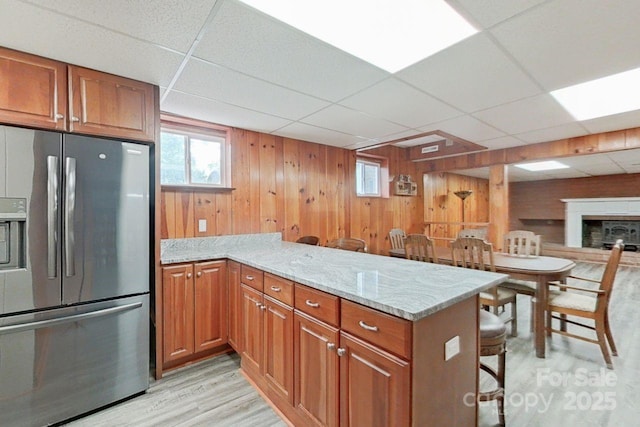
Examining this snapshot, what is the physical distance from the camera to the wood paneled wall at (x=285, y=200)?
2.97m

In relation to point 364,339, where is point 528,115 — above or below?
above

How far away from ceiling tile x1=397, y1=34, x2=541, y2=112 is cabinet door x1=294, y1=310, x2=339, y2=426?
5.86ft

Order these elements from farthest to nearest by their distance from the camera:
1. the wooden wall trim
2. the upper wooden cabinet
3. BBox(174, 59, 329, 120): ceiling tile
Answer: the wooden wall trim → BBox(174, 59, 329, 120): ceiling tile → the upper wooden cabinet

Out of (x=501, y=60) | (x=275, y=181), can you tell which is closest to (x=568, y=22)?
(x=501, y=60)

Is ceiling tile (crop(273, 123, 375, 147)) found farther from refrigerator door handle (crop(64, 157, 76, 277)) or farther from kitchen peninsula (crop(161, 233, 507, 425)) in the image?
refrigerator door handle (crop(64, 157, 76, 277))

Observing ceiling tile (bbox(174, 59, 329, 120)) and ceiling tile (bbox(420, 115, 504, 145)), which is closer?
ceiling tile (bbox(174, 59, 329, 120))

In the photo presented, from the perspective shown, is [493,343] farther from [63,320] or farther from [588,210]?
[588,210]

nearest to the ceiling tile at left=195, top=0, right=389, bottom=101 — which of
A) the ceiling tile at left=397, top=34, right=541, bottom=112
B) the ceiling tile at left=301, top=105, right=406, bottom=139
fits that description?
the ceiling tile at left=397, top=34, right=541, bottom=112

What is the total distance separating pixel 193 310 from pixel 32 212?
1.27m

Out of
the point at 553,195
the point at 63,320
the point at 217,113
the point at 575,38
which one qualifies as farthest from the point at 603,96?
the point at 553,195

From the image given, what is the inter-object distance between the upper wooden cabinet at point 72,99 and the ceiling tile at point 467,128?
287 centimetres

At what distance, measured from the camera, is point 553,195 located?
862 centimetres

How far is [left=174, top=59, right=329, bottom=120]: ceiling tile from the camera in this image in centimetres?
203

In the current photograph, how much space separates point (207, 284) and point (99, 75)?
5.69 ft
